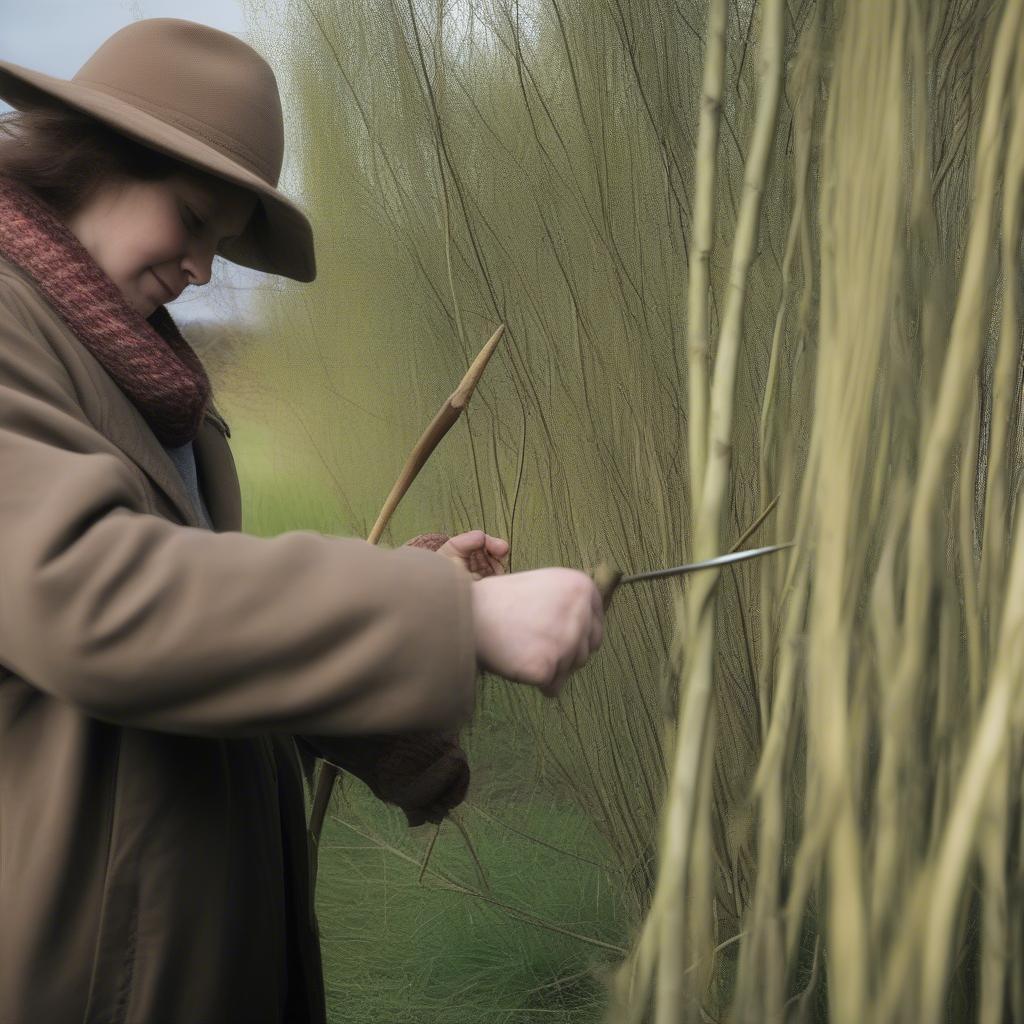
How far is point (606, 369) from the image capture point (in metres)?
1.35

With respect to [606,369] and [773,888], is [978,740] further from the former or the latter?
[606,369]

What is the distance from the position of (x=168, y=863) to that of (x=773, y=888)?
377mm

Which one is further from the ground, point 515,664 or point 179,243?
point 179,243

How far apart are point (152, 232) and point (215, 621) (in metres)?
0.32

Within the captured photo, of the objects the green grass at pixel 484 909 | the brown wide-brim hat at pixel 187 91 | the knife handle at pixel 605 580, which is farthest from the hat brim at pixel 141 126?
the green grass at pixel 484 909

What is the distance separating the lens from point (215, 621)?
50 centimetres

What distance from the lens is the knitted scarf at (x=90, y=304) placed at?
663 mm

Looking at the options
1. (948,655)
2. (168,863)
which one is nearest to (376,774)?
(168,863)

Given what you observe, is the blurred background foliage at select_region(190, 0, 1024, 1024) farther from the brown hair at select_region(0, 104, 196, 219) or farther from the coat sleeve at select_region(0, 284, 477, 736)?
the brown hair at select_region(0, 104, 196, 219)

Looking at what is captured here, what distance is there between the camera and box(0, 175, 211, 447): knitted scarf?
2.17 ft

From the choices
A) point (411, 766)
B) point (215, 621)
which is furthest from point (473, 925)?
point (215, 621)

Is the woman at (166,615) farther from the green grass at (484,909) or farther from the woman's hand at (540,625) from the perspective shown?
the green grass at (484,909)

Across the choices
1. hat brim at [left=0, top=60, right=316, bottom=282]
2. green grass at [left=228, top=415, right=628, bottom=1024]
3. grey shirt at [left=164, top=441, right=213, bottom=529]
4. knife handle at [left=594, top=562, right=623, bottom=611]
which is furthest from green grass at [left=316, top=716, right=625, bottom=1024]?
knife handle at [left=594, top=562, right=623, bottom=611]

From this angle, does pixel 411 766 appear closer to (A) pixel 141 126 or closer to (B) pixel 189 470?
(B) pixel 189 470
